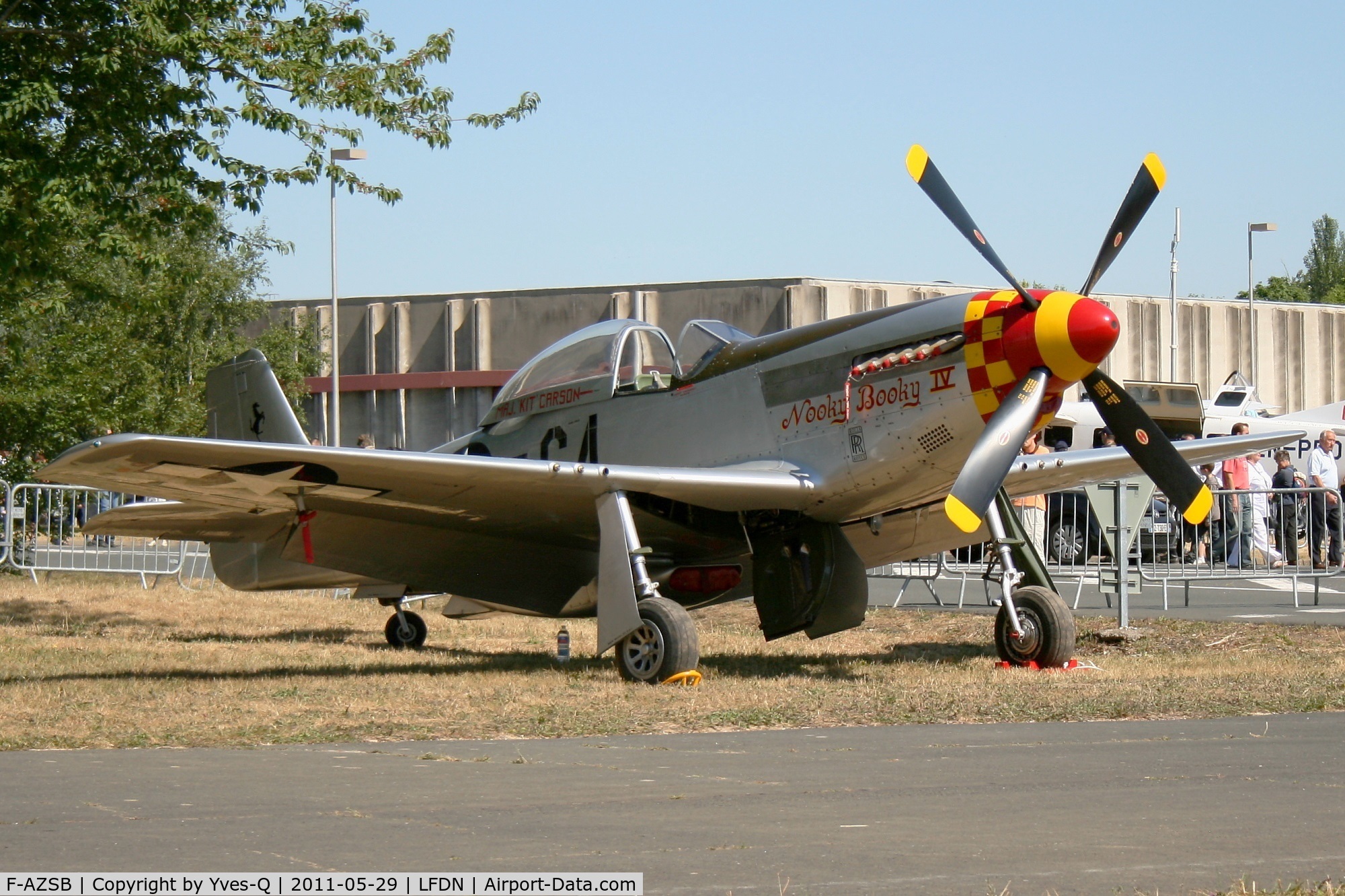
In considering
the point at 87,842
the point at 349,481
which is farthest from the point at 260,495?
the point at 87,842

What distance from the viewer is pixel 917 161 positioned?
1017 cm

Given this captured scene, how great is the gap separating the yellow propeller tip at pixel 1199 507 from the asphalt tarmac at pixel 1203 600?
3835 millimetres

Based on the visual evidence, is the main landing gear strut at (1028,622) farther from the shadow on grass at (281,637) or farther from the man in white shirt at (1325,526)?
the shadow on grass at (281,637)

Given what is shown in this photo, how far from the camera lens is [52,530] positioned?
2039cm

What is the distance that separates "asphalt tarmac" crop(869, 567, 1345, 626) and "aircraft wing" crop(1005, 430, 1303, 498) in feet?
5.67

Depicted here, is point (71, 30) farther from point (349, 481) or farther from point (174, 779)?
point (174, 779)

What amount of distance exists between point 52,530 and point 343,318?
28283mm

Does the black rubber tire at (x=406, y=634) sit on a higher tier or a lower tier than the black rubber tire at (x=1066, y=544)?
lower

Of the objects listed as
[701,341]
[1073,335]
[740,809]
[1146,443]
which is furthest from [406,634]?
[740,809]

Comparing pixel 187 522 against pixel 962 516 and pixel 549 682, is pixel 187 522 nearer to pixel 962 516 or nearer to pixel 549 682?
pixel 549 682

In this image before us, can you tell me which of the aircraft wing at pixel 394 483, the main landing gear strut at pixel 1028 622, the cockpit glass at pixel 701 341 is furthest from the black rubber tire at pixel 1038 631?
the cockpit glass at pixel 701 341

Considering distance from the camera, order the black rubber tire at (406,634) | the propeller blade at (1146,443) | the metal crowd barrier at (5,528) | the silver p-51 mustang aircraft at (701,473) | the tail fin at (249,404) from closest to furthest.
Answer: the silver p-51 mustang aircraft at (701,473) → the propeller blade at (1146,443) → the tail fin at (249,404) → the black rubber tire at (406,634) → the metal crowd barrier at (5,528)

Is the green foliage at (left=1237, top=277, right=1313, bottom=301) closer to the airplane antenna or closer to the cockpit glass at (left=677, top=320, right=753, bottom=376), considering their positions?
the airplane antenna

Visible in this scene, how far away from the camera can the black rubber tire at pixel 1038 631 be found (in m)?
10.5
